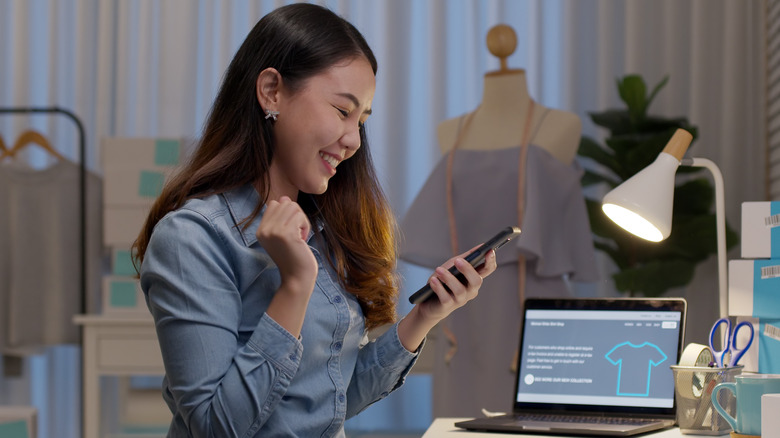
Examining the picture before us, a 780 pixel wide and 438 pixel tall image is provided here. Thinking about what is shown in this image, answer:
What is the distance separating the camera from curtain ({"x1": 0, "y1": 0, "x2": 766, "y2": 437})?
3822mm

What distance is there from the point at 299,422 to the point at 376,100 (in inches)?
121

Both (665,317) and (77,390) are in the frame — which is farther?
(77,390)

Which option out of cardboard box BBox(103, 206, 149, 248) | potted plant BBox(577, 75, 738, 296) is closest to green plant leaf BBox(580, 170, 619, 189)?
potted plant BBox(577, 75, 738, 296)

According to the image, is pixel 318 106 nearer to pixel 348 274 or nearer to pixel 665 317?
pixel 348 274

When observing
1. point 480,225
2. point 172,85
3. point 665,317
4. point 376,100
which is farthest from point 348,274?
point 172,85

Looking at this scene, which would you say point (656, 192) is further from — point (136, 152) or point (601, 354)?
point (136, 152)

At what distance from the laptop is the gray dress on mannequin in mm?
919

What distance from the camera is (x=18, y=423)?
2.12m

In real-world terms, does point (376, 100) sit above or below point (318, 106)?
above

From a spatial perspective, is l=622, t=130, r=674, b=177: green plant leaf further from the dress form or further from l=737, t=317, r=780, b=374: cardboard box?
l=737, t=317, r=780, b=374: cardboard box

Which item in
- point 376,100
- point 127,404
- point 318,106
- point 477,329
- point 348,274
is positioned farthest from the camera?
point 376,100

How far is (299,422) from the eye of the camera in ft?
3.61

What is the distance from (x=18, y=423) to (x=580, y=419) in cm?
135

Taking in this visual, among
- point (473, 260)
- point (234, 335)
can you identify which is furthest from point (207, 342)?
point (473, 260)
